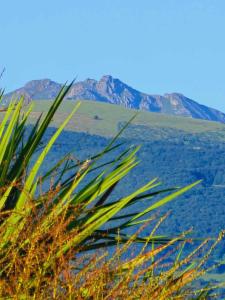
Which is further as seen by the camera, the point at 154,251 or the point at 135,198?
the point at 135,198

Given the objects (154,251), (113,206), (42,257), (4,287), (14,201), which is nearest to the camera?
(4,287)

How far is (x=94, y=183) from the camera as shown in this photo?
15.3ft

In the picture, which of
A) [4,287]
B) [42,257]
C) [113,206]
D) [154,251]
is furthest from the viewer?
[113,206]

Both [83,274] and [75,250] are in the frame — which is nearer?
[83,274]

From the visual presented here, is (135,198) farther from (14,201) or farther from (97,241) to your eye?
(14,201)

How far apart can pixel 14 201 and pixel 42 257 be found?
3.46 feet

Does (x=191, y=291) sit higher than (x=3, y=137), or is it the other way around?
(x=3, y=137)

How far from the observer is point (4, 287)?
3.31 metres

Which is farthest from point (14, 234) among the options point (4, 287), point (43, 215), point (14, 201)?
point (14, 201)

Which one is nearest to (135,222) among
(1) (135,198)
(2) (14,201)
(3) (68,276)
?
(1) (135,198)

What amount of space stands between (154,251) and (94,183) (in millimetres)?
855

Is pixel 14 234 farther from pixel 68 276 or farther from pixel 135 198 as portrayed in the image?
pixel 135 198

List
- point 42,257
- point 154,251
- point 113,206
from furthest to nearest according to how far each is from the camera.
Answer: point 113,206 → point 154,251 → point 42,257

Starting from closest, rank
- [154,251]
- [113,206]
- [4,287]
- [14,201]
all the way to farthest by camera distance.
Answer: [4,287] → [154,251] → [113,206] → [14,201]
